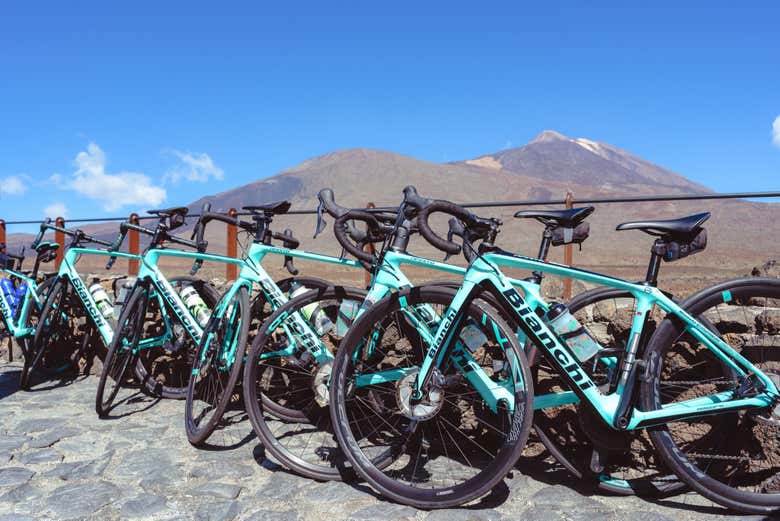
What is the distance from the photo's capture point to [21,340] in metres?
5.77

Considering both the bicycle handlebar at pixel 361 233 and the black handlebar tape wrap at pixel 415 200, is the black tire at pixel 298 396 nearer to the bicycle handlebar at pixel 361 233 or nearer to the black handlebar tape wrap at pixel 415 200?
the bicycle handlebar at pixel 361 233

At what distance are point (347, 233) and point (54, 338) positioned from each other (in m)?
3.92

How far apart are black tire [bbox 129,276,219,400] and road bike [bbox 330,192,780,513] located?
189 centimetres

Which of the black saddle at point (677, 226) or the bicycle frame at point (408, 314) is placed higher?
the black saddle at point (677, 226)

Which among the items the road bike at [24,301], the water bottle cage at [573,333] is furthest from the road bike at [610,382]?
the road bike at [24,301]

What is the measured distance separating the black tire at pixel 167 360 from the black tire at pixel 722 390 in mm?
3194

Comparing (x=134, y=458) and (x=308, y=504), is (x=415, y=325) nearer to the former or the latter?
(x=308, y=504)

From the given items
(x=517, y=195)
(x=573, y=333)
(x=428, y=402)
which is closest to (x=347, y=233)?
(x=428, y=402)

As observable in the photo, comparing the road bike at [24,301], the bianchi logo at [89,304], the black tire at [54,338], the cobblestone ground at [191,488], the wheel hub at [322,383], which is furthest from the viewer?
the road bike at [24,301]

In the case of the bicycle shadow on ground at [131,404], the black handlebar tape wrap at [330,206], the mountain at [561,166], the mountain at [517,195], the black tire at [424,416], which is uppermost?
the mountain at [561,166]

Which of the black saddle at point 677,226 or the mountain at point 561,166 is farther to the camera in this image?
the mountain at point 561,166

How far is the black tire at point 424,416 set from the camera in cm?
278

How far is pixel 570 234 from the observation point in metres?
3.04

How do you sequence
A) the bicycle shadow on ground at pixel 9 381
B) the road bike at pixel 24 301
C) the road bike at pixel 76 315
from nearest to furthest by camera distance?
the road bike at pixel 76 315
the bicycle shadow on ground at pixel 9 381
the road bike at pixel 24 301
